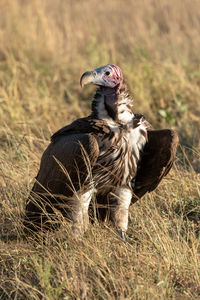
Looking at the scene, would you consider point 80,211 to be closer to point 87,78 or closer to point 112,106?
point 112,106

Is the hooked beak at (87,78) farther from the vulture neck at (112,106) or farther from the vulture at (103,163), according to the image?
the vulture neck at (112,106)

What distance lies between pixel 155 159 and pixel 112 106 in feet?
1.59

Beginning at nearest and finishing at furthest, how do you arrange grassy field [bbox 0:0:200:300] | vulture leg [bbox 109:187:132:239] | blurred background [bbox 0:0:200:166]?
grassy field [bbox 0:0:200:300], vulture leg [bbox 109:187:132:239], blurred background [bbox 0:0:200:166]

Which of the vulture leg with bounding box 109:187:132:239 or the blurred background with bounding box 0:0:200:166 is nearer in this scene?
the vulture leg with bounding box 109:187:132:239

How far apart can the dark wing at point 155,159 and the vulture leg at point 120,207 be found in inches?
3.3

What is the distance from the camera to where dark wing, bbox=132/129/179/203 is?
4.05 meters

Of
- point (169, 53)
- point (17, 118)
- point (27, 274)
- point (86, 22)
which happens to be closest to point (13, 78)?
point (17, 118)

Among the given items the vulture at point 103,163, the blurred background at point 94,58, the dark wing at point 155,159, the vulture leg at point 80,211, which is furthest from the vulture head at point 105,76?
the blurred background at point 94,58

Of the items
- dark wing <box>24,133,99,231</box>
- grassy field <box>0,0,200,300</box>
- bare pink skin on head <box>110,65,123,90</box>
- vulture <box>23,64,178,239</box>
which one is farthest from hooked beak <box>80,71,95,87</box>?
→ grassy field <box>0,0,200,300</box>

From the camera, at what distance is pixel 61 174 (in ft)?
13.3

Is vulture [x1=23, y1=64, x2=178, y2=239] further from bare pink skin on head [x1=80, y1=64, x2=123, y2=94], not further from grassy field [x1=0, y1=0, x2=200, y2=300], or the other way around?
grassy field [x1=0, y1=0, x2=200, y2=300]

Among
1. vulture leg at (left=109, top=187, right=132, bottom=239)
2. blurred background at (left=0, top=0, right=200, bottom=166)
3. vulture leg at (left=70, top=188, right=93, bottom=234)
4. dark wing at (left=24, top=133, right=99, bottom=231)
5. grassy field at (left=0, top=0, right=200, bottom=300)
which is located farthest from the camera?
blurred background at (left=0, top=0, right=200, bottom=166)

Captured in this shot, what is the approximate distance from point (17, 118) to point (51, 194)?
2.95 meters

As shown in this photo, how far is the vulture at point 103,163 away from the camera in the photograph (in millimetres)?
3994
